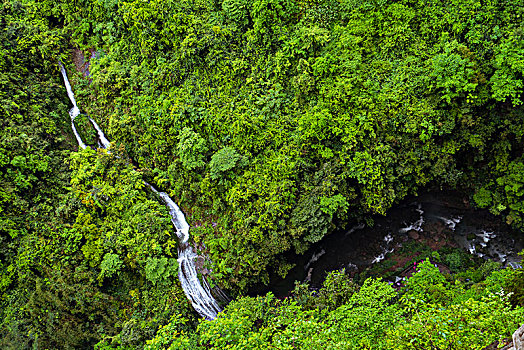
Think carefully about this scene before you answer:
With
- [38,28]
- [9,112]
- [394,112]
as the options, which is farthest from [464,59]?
[38,28]

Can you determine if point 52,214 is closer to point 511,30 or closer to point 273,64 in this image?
point 273,64

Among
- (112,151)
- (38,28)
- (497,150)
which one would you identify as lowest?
(497,150)

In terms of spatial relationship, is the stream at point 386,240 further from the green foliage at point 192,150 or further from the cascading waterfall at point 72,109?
the cascading waterfall at point 72,109

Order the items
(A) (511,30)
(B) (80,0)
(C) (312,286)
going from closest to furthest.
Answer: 1. (A) (511,30)
2. (C) (312,286)
3. (B) (80,0)

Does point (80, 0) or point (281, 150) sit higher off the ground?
point (80, 0)

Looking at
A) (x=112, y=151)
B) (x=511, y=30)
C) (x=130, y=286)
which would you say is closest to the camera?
(x=511, y=30)

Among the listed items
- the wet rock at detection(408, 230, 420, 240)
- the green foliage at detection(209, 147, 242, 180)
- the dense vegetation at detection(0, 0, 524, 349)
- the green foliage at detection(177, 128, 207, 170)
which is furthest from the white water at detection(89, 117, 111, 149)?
the wet rock at detection(408, 230, 420, 240)

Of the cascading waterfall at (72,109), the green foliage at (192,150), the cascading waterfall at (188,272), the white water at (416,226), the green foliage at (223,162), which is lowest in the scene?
the white water at (416,226)

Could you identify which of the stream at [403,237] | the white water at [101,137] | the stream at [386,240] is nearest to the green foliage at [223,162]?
the stream at [386,240]

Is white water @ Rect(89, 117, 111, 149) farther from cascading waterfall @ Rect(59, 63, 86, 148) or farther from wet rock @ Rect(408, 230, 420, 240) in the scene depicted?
wet rock @ Rect(408, 230, 420, 240)
